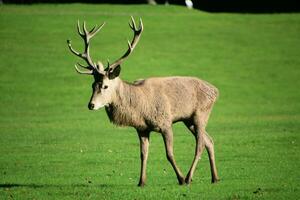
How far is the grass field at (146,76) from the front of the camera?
13.7m

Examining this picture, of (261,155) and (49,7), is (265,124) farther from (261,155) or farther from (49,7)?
(49,7)

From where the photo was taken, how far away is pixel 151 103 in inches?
525

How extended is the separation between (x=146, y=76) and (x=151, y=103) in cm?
2067

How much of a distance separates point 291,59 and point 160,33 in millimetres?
7035

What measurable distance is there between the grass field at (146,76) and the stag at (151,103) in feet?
2.36

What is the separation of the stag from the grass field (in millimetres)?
721

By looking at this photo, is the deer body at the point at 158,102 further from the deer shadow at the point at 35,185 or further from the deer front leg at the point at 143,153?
the deer shadow at the point at 35,185

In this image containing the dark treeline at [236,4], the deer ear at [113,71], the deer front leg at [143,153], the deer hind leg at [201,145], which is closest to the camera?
the deer ear at [113,71]

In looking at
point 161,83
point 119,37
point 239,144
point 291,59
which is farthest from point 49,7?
point 161,83

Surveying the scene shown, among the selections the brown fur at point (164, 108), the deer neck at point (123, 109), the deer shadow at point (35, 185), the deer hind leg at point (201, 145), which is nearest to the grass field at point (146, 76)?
the deer shadow at point (35, 185)

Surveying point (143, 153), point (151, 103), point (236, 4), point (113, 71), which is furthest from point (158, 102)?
point (236, 4)

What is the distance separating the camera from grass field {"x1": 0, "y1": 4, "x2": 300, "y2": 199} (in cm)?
1367

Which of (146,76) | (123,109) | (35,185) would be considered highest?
(123,109)

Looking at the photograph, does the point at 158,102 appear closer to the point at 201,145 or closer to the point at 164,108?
the point at 164,108
